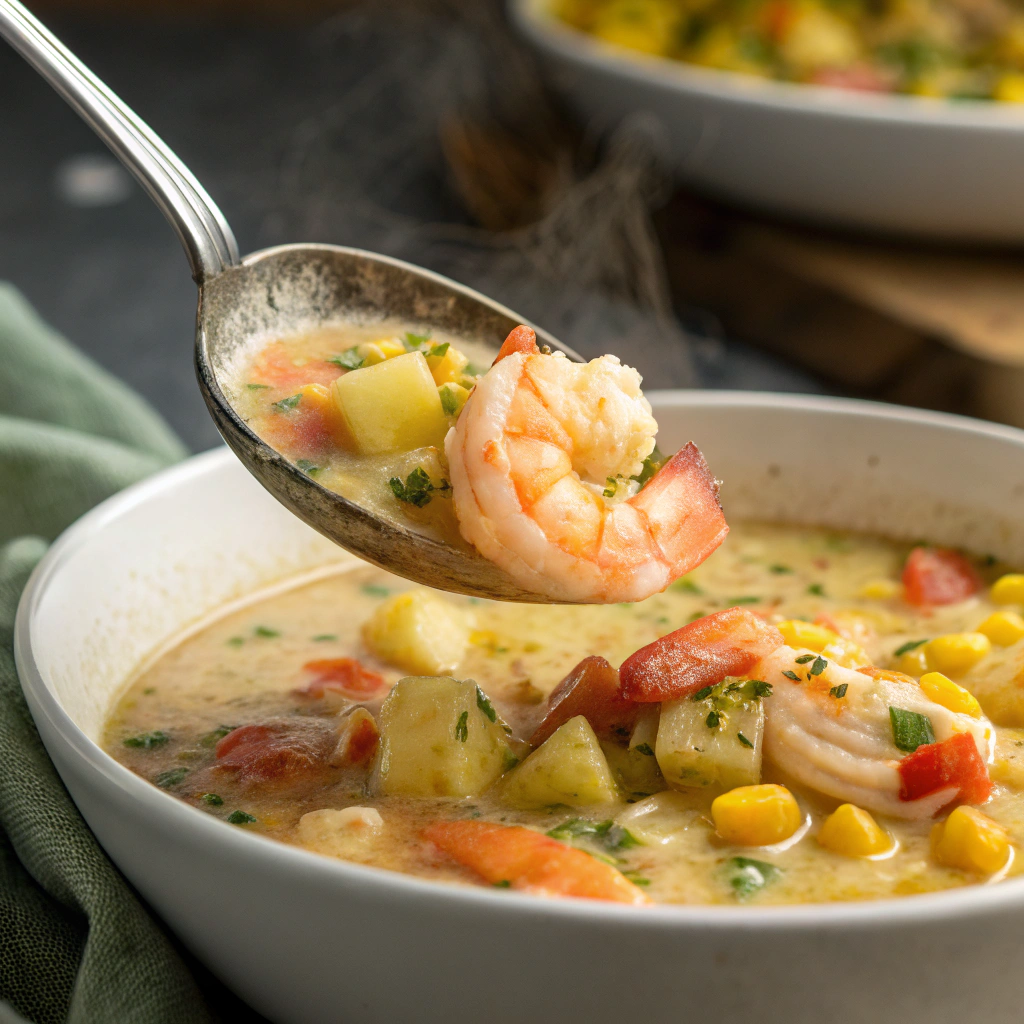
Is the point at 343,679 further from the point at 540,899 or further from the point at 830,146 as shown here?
the point at 830,146

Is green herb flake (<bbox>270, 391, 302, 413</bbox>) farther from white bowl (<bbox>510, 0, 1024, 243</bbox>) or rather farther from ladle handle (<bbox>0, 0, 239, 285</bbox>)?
white bowl (<bbox>510, 0, 1024, 243</bbox>)

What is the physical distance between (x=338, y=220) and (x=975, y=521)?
370cm

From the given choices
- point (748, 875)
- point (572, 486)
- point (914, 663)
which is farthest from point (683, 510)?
point (914, 663)

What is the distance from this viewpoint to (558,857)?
Answer: 2137 millimetres

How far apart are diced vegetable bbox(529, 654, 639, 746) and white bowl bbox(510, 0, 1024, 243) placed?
118 inches

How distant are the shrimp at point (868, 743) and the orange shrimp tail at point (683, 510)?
12.2 inches

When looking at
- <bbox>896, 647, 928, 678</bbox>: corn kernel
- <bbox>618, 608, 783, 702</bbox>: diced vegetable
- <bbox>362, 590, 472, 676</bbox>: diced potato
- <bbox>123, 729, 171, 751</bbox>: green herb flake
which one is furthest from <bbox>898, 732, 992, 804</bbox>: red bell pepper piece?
<bbox>123, 729, 171, 751</bbox>: green herb flake

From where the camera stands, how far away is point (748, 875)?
2.23m

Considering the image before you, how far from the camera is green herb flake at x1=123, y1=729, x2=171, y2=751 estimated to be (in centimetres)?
279

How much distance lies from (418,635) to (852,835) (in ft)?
3.73

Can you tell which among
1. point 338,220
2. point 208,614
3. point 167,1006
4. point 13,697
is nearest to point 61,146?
point 338,220

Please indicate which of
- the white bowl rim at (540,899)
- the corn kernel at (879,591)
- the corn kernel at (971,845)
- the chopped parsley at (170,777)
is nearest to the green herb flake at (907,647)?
the corn kernel at (879,591)

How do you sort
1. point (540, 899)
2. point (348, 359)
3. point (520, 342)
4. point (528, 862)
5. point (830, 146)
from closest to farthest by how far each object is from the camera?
point (540, 899) < point (528, 862) < point (520, 342) < point (348, 359) < point (830, 146)

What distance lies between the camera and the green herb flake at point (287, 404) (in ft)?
8.52
